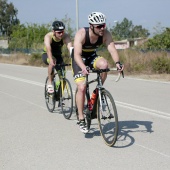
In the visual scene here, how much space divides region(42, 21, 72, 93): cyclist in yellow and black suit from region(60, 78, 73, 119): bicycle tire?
18.7 inches

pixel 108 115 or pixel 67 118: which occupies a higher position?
pixel 108 115

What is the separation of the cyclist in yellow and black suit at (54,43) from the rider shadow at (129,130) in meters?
1.85

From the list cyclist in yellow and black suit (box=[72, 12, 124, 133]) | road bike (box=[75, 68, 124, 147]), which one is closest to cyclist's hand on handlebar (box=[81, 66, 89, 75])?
cyclist in yellow and black suit (box=[72, 12, 124, 133])

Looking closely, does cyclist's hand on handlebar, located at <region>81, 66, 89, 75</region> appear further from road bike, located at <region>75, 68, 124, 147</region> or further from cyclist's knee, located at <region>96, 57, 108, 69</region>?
cyclist's knee, located at <region>96, 57, 108, 69</region>

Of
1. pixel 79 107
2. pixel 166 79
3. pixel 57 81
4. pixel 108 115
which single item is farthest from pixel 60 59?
pixel 166 79

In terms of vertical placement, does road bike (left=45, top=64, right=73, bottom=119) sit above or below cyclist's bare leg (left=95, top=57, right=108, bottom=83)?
below

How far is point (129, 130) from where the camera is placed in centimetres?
579

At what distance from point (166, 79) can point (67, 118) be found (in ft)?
25.4

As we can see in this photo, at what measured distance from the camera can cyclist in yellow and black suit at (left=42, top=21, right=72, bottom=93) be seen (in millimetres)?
6676

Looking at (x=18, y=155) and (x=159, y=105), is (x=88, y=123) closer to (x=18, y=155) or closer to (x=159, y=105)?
(x=18, y=155)

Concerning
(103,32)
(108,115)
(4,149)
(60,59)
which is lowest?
(4,149)

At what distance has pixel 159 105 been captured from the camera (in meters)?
8.03

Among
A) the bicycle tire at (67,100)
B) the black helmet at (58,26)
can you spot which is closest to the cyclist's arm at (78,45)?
the black helmet at (58,26)

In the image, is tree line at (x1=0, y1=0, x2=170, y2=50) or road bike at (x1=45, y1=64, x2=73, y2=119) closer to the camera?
road bike at (x1=45, y1=64, x2=73, y2=119)
